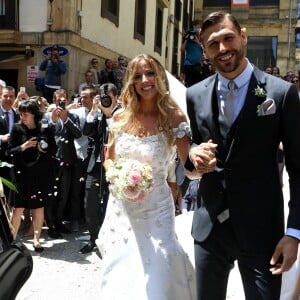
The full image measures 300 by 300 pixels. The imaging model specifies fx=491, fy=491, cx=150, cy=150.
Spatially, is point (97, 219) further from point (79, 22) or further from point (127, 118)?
point (79, 22)

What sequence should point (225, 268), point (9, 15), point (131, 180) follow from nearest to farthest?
point (225, 268)
point (131, 180)
point (9, 15)

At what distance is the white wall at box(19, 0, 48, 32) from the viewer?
12.0 m

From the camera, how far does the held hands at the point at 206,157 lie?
2184 mm

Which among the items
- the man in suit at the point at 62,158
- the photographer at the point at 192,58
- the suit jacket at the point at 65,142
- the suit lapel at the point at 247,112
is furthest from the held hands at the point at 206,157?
the photographer at the point at 192,58

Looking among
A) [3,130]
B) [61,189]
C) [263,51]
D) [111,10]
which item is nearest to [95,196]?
[61,189]

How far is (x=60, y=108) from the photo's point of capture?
21.1 feet

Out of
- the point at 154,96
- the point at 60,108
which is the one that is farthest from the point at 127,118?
the point at 60,108

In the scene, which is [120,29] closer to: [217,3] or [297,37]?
[217,3]

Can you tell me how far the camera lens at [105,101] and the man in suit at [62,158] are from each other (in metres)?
1.25

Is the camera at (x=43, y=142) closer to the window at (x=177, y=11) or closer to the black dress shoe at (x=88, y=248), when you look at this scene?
the black dress shoe at (x=88, y=248)

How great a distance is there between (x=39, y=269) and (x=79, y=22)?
8.59 metres

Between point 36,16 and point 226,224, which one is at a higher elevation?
point 36,16

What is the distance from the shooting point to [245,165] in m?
2.28

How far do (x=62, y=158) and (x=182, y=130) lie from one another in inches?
136
